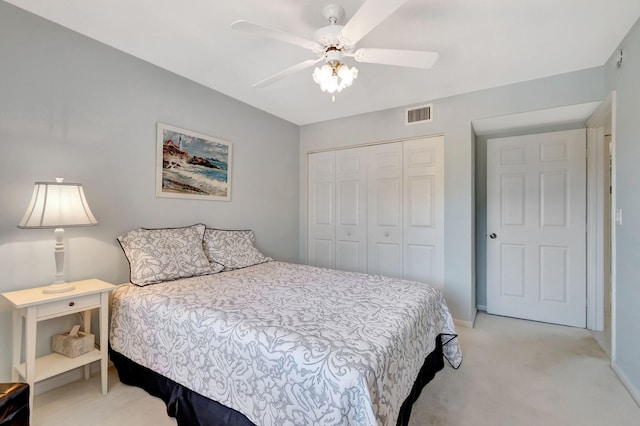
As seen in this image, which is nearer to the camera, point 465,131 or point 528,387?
point 528,387

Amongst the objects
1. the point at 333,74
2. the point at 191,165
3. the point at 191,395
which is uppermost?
the point at 333,74

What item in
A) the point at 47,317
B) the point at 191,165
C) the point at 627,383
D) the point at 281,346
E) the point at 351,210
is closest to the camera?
the point at 281,346

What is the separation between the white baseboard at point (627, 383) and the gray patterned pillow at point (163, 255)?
3015 mm

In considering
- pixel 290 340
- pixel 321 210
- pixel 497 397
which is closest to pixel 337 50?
pixel 290 340

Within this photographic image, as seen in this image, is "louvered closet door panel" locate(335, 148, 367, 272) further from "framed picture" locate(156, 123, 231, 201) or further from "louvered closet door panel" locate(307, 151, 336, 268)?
"framed picture" locate(156, 123, 231, 201)

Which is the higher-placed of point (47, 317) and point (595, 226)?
point (595, 226)

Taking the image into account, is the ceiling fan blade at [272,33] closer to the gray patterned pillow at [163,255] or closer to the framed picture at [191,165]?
the framed picture at [191,165]

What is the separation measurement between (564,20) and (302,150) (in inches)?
115

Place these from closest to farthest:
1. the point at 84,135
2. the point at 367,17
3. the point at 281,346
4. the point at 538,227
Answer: the point at 281,346 → the point at 367,17 → the point at 84,135 → the point at 538,227

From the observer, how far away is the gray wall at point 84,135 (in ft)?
5.83

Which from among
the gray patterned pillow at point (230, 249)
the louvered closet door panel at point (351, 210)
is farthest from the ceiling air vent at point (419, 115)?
the gray patterned pillow at point (230, 249)

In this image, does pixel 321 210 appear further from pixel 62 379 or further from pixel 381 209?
pixel 62 379

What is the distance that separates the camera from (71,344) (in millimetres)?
1831

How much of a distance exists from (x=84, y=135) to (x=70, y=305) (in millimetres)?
1171
